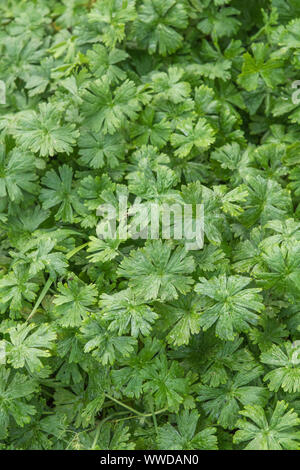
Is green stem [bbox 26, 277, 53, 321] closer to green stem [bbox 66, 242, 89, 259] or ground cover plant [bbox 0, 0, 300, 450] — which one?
ground cover plant [bbox 0, 0, 300, 450]

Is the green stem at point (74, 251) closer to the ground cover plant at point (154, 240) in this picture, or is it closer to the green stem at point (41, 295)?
the ground cover plant at point (154, 240)

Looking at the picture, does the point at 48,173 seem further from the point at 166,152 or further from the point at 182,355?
the point at 182,355

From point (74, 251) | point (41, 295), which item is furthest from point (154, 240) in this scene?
point (41, 295)

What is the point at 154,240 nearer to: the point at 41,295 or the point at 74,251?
the point at 74,251

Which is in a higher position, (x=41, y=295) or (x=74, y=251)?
(x=74, y=251)

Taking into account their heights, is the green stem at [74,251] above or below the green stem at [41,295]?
above

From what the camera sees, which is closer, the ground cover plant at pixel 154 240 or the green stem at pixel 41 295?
the ground cover plant at pixel 154 240

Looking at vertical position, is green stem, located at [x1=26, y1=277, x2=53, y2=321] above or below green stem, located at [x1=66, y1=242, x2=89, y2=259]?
below

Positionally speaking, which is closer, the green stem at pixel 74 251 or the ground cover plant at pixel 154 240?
the ground cover plant at pixel 154 240

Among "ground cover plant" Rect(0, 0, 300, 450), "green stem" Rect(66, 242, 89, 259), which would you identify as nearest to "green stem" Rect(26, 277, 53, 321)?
"ground cover plant" Rect(0, 0, 300, 450)

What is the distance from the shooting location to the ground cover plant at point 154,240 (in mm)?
2068

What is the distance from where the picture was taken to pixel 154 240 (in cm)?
212

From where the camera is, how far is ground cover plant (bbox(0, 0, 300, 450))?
2.07m

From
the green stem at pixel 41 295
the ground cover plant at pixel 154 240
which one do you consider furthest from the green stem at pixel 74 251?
the green stem at pixel 41 295
